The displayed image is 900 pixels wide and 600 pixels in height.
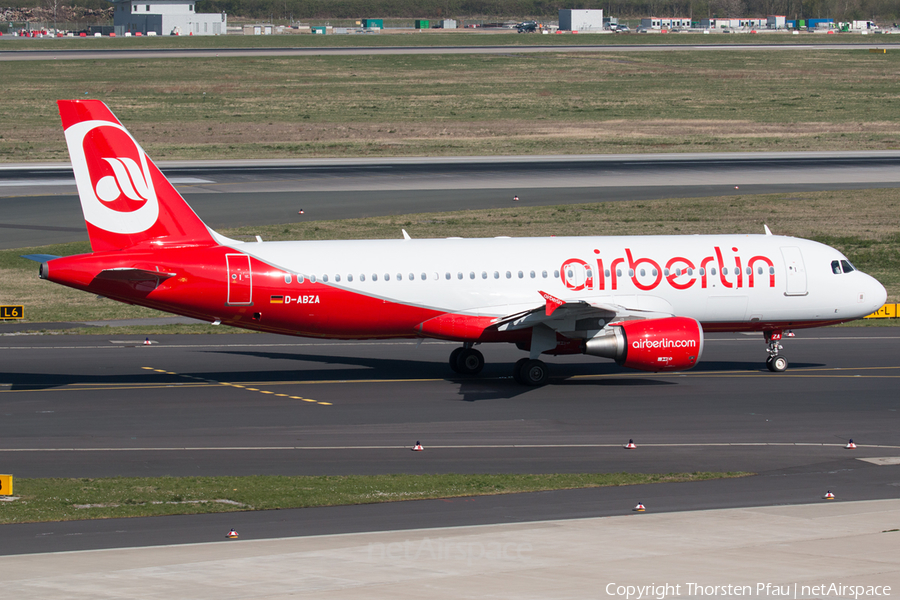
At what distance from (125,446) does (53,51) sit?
15664cm

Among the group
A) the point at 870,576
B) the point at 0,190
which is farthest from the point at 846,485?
the point at 0,190

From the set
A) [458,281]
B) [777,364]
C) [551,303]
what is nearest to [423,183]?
[458,281]

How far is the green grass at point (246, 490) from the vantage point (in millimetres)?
21734

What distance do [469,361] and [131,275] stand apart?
1107 cm

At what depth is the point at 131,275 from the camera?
3197 centimetres

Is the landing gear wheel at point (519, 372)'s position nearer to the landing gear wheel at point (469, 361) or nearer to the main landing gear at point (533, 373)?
→ the main landing gear at point (533, 373)

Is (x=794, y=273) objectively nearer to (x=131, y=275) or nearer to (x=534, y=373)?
(x=534, y=373)

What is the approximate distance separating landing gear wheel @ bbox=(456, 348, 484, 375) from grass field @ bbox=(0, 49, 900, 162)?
5987 cm

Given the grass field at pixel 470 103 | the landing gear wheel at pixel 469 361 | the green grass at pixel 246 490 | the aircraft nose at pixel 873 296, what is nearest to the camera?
the green grass at pixel 246 490

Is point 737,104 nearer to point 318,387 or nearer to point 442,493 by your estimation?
point 318,387

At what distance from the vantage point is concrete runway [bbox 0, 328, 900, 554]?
870 inches

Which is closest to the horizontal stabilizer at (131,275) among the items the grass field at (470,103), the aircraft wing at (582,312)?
the aircraft wing at (582,312)

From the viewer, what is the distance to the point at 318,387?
34875 mm

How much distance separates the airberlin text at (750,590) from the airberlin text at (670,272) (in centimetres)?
1936
